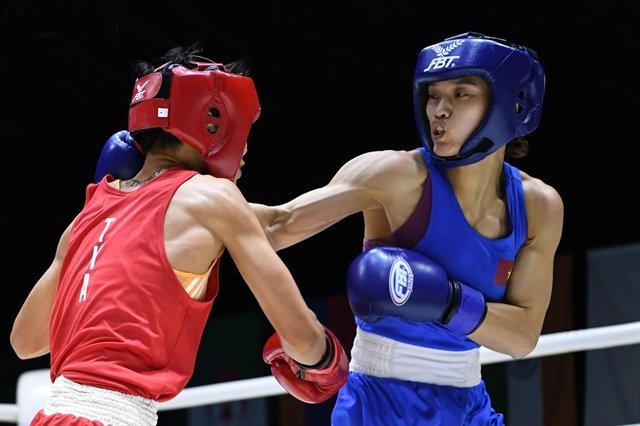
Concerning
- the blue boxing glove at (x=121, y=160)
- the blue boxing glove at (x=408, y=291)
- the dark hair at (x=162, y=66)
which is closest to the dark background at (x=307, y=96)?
the blue boxing glove at (x=121, y=160)

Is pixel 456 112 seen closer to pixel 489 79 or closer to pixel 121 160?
pixel 489 79

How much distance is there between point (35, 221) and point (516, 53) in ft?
12.9

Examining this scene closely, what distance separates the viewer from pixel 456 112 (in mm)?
2365

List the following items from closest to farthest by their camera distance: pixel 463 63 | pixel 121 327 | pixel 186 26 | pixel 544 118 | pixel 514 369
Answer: pixel 121 327, pixel 463 63, pixel 514 369, pixel 186 26, pixel 544 118

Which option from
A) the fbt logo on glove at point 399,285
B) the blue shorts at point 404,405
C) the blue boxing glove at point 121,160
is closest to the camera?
the fbt logo on glove at point 399,285

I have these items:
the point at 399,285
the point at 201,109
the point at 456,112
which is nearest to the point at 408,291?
the point at 399,285

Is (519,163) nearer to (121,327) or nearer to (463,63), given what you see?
(463,63)

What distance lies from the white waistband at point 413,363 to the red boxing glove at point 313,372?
0.25 metres

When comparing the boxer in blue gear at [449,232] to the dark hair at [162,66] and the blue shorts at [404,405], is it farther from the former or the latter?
the dark hair at [162,66]

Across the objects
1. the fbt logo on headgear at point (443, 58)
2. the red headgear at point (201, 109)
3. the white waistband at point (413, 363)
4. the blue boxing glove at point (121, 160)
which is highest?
the fbt logo on headgear at point (443, 58)

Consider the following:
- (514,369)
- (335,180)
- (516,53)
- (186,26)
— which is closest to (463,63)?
(516,53)

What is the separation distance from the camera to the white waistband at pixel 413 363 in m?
2.31

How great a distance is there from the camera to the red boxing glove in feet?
6.52

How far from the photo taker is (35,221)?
5.76 metres
